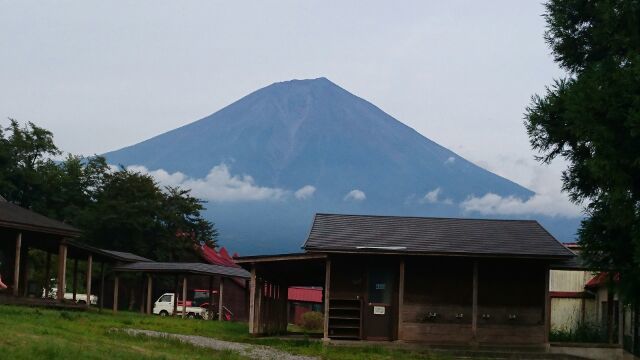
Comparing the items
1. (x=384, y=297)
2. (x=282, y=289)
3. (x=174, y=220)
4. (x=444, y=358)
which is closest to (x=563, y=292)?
(x=282, y=289)

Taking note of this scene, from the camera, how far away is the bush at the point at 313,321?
167 feet

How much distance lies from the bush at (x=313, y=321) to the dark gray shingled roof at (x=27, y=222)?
1649 centimetres

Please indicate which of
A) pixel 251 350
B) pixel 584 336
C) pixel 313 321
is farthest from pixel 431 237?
pixel 313 321

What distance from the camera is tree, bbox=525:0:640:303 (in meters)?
21.1

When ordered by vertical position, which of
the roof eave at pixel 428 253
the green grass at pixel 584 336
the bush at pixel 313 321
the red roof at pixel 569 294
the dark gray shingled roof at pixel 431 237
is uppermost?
the dark gray shingled roof at pixel 431 237

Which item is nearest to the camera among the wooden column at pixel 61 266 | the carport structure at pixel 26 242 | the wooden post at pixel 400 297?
the wooden post at pixel 400 297

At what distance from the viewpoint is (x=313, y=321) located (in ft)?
168

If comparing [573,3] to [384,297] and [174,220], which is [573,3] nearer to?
[384,297]

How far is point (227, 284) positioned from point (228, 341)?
38.8 meters

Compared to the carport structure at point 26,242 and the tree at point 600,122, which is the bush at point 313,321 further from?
the tree at point 600,122

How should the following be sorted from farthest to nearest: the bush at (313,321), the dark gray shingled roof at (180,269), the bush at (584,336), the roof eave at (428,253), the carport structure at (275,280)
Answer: the bush at (313,321) < the dark gray shingled roof at (180,269) < the carport structure at (275,280) < the bush at (584,336) < the roof eave at (428,253)

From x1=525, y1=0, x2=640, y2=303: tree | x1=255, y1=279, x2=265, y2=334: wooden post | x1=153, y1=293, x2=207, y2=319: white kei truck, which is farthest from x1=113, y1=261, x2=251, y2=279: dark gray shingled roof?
x1=525, y1=0, x2=640, y2=303: tree

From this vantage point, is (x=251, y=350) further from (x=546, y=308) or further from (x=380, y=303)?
(x=546, y=308)

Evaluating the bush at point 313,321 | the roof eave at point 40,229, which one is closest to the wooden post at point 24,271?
the roof eave at point 40,229
